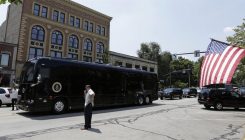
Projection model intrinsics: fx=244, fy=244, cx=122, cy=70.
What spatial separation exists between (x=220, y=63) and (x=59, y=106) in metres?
10.2

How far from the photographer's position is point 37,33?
38656mm

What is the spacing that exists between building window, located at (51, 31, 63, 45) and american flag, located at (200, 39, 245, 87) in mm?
29849

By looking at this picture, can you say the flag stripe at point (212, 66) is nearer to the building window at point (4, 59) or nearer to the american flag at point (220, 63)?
the american flag at point (220, 63)

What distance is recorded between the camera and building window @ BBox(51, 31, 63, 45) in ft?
133

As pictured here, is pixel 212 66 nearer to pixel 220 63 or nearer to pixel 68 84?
pixel 220 63

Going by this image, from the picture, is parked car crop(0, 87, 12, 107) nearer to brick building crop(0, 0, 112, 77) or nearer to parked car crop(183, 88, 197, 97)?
brick building crop(0, 0, 112, 77)

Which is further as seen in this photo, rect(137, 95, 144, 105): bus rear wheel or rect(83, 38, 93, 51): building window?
rect(83, 38, 93, 51): building window

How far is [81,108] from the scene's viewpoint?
16844 millimetres

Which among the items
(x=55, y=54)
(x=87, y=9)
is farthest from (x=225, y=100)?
(x=87, y=9)

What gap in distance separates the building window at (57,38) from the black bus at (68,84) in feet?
78.2

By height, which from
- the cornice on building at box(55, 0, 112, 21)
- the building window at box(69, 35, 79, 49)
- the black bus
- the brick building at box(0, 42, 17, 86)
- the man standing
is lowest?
the man standing

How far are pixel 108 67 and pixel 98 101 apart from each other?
113 inches

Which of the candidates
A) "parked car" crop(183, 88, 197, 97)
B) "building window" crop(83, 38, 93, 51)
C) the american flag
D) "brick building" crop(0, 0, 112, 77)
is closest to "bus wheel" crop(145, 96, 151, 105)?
the american flag

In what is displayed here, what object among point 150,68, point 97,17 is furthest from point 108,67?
point 150,68
